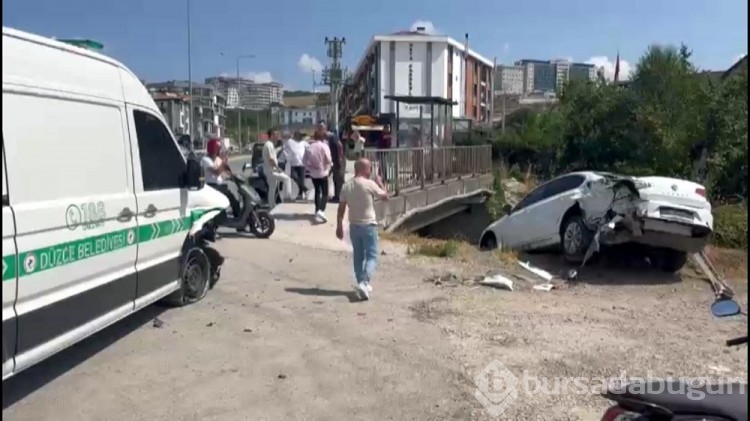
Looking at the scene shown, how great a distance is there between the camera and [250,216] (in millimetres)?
12273

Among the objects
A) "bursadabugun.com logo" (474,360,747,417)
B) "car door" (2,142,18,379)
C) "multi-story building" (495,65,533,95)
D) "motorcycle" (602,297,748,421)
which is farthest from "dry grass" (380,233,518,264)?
"multi-story building" (495,65,533,95)

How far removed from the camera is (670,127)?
21547 mm

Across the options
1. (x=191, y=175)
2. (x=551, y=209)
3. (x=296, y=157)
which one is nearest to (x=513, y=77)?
(x=296, y=157)

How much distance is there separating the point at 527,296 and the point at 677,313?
1689 mm

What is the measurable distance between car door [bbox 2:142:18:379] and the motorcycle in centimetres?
347

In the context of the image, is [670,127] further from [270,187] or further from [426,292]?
[426,292]

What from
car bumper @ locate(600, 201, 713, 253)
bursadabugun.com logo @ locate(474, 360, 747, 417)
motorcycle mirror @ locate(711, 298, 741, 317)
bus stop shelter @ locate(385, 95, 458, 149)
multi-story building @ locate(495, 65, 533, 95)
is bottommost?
bursadabugun.com logo @ locate(474, 360, 747, 417)

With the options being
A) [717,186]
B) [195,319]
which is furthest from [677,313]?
[717,186]

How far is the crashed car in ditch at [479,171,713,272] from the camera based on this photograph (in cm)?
991

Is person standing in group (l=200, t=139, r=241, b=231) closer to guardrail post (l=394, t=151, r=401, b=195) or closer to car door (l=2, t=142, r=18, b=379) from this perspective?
guardrail post (l=394, t=151, r=401, b=195)

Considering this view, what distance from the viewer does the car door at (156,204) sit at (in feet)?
20.8

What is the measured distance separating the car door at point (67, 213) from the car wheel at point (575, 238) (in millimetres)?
6822

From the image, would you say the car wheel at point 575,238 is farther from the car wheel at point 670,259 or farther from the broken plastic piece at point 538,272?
the car wheel at point 670,259

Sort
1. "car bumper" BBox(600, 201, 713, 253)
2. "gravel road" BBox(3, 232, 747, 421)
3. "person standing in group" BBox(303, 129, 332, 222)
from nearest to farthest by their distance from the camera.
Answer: "gravel road" BBox(3, 232, 747, 421), "car bumper" BBox(600, 201, 713, 253), "person standing in group" BBox(303, 129, 332, 222)
